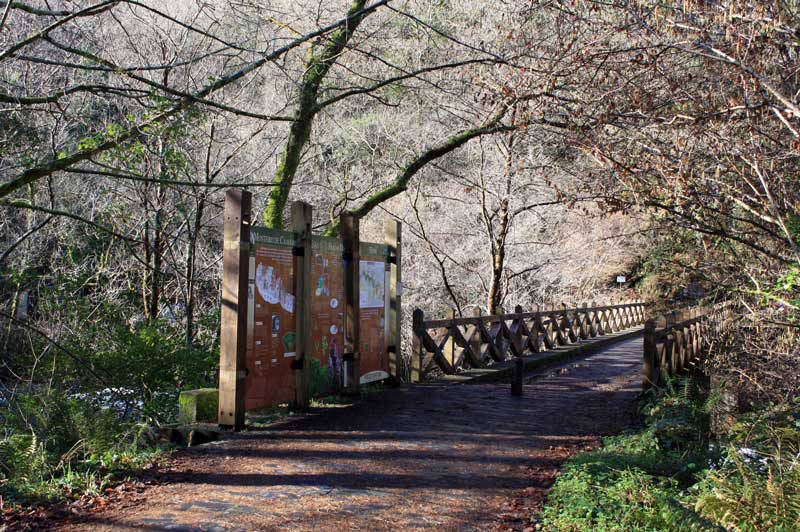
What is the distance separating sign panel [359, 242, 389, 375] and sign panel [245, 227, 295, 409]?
1924 mm

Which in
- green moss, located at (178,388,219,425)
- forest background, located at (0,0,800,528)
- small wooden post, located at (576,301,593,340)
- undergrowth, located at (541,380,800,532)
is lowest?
undergrowth, located at (541,380,800,532)

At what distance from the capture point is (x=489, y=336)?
14.4m

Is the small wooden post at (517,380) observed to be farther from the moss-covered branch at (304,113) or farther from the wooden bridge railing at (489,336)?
the moss-covered branch at (304,113)

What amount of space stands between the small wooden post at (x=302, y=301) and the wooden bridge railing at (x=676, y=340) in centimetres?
528

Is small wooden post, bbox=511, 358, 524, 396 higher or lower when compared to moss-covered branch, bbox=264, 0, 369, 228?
lower

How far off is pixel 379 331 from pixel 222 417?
376 cm

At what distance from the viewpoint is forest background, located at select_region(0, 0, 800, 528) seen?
7105 mm

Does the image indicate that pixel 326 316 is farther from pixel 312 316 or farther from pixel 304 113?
pixel 304 113

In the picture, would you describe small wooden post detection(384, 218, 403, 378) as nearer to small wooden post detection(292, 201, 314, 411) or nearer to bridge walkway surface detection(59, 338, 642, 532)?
bridge walkway surface detection(59, 338, 642, 532)

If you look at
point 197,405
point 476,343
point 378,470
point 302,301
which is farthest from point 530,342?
point 378,470

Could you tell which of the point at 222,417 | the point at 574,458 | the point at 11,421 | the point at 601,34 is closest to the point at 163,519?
the point at 222,417

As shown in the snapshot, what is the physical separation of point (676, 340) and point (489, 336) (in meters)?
3.69

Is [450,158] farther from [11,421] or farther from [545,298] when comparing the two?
[11,421]

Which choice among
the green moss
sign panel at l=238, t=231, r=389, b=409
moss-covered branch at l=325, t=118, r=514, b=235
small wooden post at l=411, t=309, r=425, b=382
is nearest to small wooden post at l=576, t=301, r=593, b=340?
moss-covered branch at l=325, t=118, r=514, b=235
